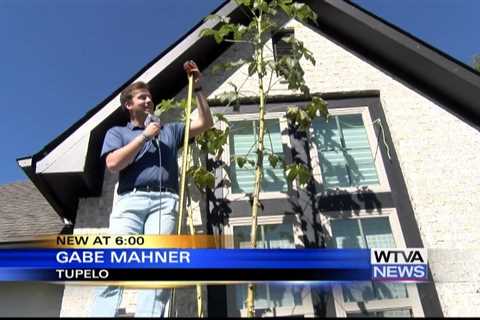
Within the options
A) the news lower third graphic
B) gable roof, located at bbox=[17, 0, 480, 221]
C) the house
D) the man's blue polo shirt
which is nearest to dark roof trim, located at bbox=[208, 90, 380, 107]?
the house

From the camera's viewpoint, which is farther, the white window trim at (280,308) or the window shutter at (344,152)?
the window shutter at (344,152)

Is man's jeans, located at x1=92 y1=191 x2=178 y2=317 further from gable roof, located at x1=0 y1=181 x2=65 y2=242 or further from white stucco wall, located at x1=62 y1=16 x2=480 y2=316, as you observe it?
gable roof, located at x1=0 y1=181 x2=65 y2=242

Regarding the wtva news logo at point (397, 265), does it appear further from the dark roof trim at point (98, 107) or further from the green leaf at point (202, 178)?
the dark roof trim at point (98, 107)

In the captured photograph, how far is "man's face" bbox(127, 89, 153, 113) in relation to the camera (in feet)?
11.5

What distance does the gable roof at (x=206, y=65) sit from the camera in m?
4.23

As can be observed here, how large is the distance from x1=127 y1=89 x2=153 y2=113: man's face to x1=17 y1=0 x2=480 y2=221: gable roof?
102 cm

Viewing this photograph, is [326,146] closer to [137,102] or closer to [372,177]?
[372,177]

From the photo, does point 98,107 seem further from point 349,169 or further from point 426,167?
point 426,167

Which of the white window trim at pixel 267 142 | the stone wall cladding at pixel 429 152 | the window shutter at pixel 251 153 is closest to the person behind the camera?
the stone wall cladding at pixel 429 152

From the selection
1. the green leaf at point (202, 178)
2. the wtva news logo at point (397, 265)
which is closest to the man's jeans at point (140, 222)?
the green leaf at point (202, 178)

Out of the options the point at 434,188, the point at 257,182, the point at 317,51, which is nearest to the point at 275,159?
the point at 257,182

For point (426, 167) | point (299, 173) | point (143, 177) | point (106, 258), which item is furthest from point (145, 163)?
point (426, 167)

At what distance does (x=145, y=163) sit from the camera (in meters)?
3.29

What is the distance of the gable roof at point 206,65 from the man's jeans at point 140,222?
127 centimetres
